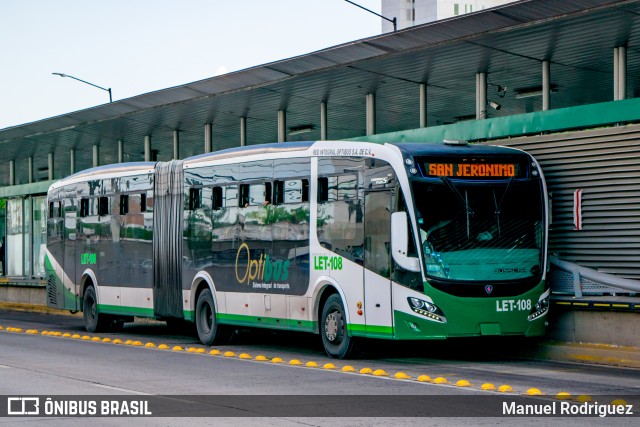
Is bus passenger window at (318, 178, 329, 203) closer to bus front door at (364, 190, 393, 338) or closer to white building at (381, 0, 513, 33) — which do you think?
bus front door at (364, 190, 393, 338)

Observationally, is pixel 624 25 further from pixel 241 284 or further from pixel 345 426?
pixel 345 426

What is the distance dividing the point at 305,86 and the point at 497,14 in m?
8.87

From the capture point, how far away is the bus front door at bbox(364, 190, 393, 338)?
1820 cm

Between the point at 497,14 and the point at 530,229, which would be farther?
the point at 497,14

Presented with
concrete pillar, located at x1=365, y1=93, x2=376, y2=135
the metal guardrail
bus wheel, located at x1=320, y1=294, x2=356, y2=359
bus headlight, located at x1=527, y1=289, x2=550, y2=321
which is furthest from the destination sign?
concrete pillar, located at x1=365, y1=93, x2=376, y2=135

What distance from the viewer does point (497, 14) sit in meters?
21.5

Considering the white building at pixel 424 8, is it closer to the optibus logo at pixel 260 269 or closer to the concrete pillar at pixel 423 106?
the concrete pillar at pixel 423 106

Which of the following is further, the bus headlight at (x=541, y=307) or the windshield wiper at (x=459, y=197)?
the bus headlight at (x=541, y=307)

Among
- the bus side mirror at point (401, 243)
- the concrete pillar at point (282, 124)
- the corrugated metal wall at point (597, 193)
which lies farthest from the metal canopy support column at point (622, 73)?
the concrete pillar at point (282, 124)

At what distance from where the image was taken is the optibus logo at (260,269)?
2083cm

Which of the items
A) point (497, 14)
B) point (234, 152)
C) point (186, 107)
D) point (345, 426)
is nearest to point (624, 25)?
point (497, 14)

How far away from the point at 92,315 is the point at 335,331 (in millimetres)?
10151

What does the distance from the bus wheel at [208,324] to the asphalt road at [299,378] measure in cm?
27

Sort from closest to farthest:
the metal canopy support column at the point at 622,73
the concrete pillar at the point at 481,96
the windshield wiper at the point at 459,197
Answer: the windshield wiper at the point at 459,197, the metal canopy support column at the point at 622,73, the concrete pillar at the point at 481,96
